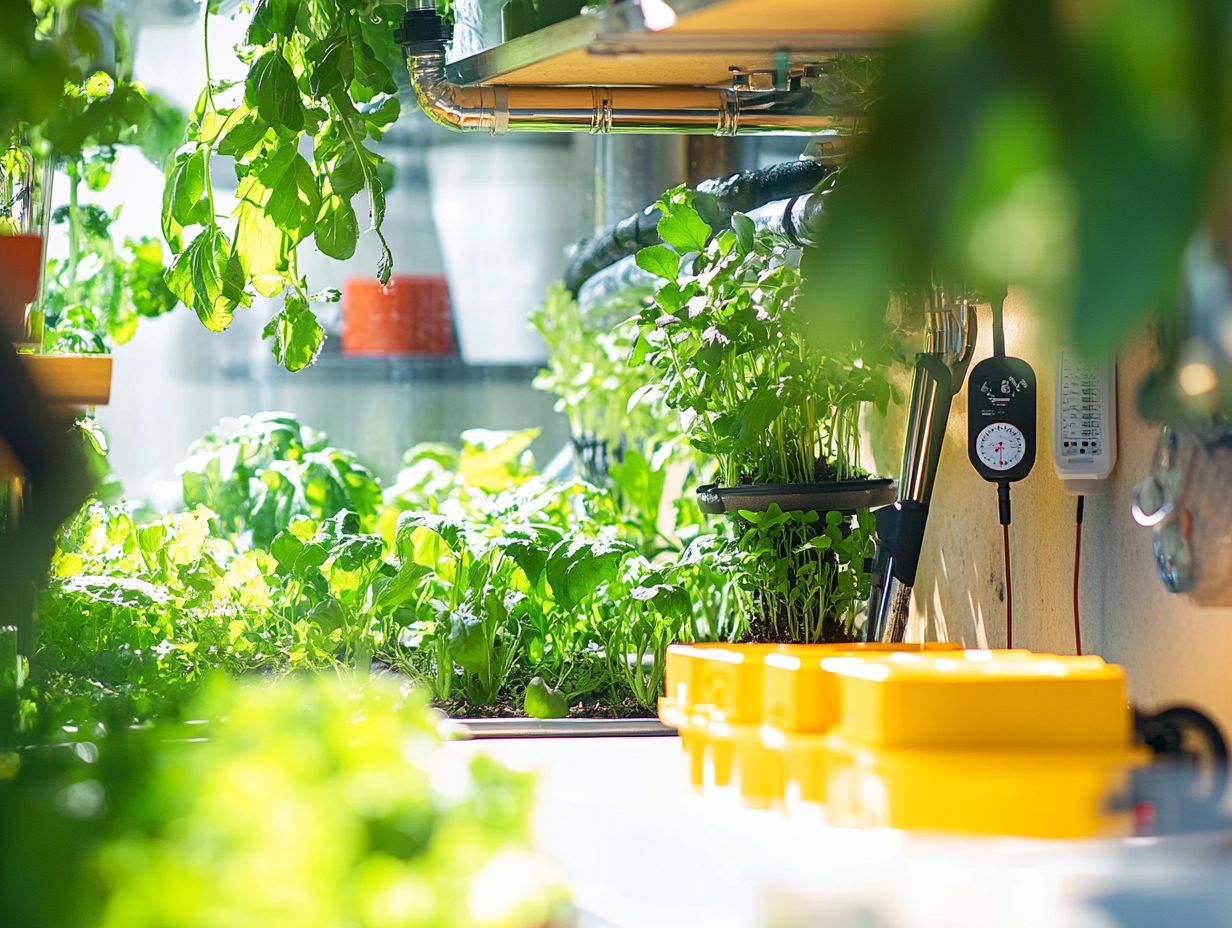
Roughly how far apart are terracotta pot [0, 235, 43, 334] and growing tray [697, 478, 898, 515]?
70cm

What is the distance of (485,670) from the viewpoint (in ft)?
5.13

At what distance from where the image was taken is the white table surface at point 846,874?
59 cm

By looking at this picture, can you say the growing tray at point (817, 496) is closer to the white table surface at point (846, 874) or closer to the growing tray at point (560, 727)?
the growing tray at point (560, 727)

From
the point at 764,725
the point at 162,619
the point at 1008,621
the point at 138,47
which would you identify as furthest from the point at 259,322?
the point at 764,725

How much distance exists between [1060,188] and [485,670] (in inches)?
49.3

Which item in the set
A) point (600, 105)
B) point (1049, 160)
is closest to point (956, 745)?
point (1049, 160)

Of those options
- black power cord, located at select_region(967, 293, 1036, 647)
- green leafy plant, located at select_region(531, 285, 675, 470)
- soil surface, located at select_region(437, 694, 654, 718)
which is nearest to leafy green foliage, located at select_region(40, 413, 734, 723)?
soil surface, located at select_region(437, 694, 654, 718)

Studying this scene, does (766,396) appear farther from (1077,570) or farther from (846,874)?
(846,874)

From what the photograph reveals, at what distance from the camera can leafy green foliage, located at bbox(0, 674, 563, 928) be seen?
1.34 feet

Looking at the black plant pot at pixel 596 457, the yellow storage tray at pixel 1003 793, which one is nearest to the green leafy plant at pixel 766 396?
the yellow storage tray at pixel 1003 793

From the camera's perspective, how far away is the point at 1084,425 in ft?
3.73

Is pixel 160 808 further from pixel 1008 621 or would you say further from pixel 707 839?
pixel 1008 621

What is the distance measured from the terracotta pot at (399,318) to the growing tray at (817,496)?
7.63 ft

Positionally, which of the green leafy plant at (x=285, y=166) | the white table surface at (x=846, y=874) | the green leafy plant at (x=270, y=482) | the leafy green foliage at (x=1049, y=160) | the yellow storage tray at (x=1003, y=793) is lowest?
the white table surface at (x=846, y=874)
